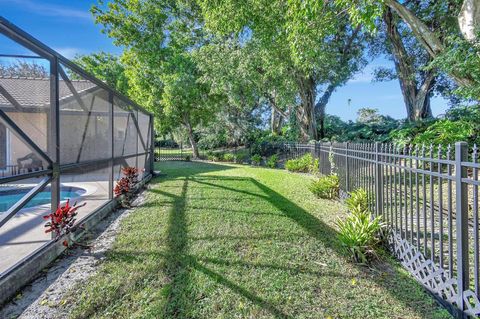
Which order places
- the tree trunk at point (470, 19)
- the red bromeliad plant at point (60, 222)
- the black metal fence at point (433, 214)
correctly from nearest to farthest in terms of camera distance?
the black metal fence at point (433, 214) → the red bromeliad plant at point (60, 222) → the tree trunk at point (470, 19)

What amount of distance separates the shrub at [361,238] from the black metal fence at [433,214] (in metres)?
0.22

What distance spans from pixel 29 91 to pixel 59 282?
2193mm

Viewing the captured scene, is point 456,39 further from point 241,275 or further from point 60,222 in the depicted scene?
point 60,222

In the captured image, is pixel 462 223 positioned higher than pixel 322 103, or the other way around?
pixel 322 103

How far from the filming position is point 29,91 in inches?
116

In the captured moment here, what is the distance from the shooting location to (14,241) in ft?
9.02

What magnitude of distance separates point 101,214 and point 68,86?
238 centimetres

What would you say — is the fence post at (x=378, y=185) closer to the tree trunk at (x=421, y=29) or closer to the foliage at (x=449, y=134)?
the foliage at (x=449, y=134)

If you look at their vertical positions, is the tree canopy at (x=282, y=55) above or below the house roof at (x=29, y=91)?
above

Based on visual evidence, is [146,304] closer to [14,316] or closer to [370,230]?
[14,316]

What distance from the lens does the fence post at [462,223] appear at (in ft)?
6.59

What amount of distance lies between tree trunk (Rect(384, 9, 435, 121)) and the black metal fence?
9166 mm

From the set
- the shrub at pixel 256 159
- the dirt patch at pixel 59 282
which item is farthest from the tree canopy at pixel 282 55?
the dirt patch at pixel 59 282

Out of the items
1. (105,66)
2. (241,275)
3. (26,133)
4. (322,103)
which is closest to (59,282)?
(26,133)
